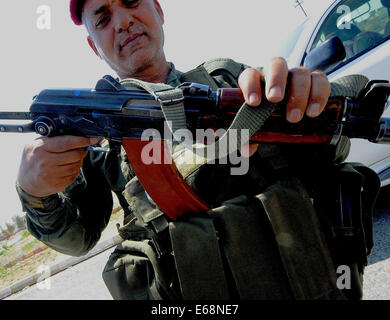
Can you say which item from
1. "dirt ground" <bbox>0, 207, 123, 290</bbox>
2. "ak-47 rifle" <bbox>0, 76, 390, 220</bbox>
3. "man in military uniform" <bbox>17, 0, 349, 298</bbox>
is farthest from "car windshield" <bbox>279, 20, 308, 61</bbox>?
"dirt ground" <bbox>0, 207, 123, 290</bbox>

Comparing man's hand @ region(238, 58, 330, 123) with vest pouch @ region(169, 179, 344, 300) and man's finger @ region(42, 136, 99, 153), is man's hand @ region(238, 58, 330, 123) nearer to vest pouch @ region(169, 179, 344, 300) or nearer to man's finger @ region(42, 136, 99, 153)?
vest pouch @ region(169, 179, 344, 300)

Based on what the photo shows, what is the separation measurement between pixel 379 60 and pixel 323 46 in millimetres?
2078

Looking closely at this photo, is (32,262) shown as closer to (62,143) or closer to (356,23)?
(62,143)

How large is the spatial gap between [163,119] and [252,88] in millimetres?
355

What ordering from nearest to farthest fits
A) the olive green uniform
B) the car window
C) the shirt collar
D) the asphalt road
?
the olive green uniform < the shirt collar < the asphalt road < the car window

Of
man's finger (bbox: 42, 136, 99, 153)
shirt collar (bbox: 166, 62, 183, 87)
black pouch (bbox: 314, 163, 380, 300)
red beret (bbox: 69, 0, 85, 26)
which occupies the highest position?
red beret (bbox: 69, 0, 85, 26)

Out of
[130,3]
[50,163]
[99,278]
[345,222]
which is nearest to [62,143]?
[50,163]

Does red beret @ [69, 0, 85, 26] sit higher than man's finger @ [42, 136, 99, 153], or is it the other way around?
red beret @ [69, 0, 85, 26]

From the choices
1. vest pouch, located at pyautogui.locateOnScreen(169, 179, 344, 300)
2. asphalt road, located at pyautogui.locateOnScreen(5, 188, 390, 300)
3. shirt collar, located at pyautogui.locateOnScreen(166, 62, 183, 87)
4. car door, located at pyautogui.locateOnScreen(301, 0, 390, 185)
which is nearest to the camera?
vest pouch, located at pyautogui.locateOnScreen(169, 179, 344, 300)

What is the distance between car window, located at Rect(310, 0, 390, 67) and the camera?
9.43ft

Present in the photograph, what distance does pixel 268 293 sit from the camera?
3.59 feet

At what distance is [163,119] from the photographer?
3.58ft

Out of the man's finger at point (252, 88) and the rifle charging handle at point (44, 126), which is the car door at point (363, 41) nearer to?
the man's finger at point (252, 88)

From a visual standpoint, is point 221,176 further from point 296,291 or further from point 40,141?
point 40,141
